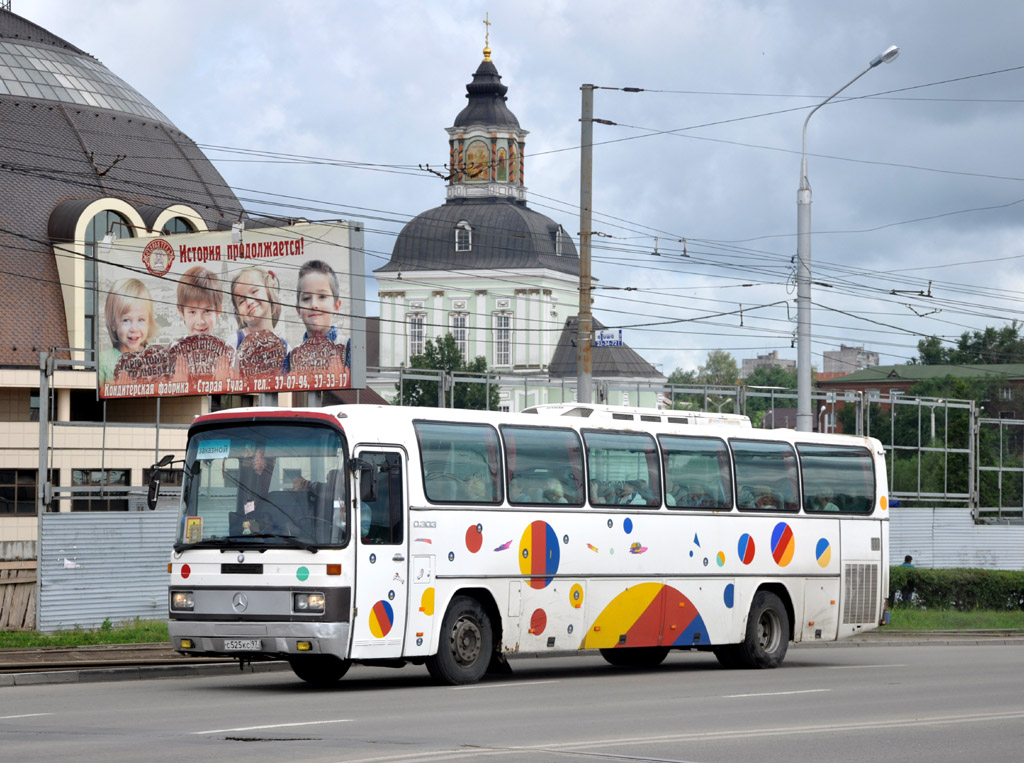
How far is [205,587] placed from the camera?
1606 cm

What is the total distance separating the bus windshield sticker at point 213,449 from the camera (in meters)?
16.5

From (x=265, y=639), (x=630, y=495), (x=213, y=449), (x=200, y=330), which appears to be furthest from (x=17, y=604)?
(x=200, y=330)

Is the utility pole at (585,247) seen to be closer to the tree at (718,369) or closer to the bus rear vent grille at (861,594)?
the bus rear vent grille at (861,594)

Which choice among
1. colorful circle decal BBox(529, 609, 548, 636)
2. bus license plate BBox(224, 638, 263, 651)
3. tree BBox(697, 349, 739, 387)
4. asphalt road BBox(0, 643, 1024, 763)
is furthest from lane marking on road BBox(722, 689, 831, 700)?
tree BBox(697, 349, 739, 387)

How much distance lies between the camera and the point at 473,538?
56.4 ft

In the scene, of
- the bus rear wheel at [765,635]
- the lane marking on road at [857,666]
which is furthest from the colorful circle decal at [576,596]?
the lane marking on road at [857,666]

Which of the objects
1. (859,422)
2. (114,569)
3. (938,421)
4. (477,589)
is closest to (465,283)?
(938,421)

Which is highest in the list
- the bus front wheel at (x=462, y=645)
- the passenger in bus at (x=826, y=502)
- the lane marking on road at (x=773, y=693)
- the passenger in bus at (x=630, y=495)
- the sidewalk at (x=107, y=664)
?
the passenger in bus at (x=630, y=495)

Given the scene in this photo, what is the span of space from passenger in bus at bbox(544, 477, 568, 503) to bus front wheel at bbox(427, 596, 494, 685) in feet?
5.32

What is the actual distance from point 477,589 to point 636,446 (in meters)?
3.12

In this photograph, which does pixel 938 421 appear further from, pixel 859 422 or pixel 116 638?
pixel 116 638

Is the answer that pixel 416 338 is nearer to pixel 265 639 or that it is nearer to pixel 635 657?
pixel 635 657

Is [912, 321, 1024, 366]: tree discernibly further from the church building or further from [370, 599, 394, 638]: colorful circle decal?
[370, 599, 394, 638]: colorful circle decal

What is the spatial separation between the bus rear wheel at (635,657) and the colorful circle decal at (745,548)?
1.66 meters
